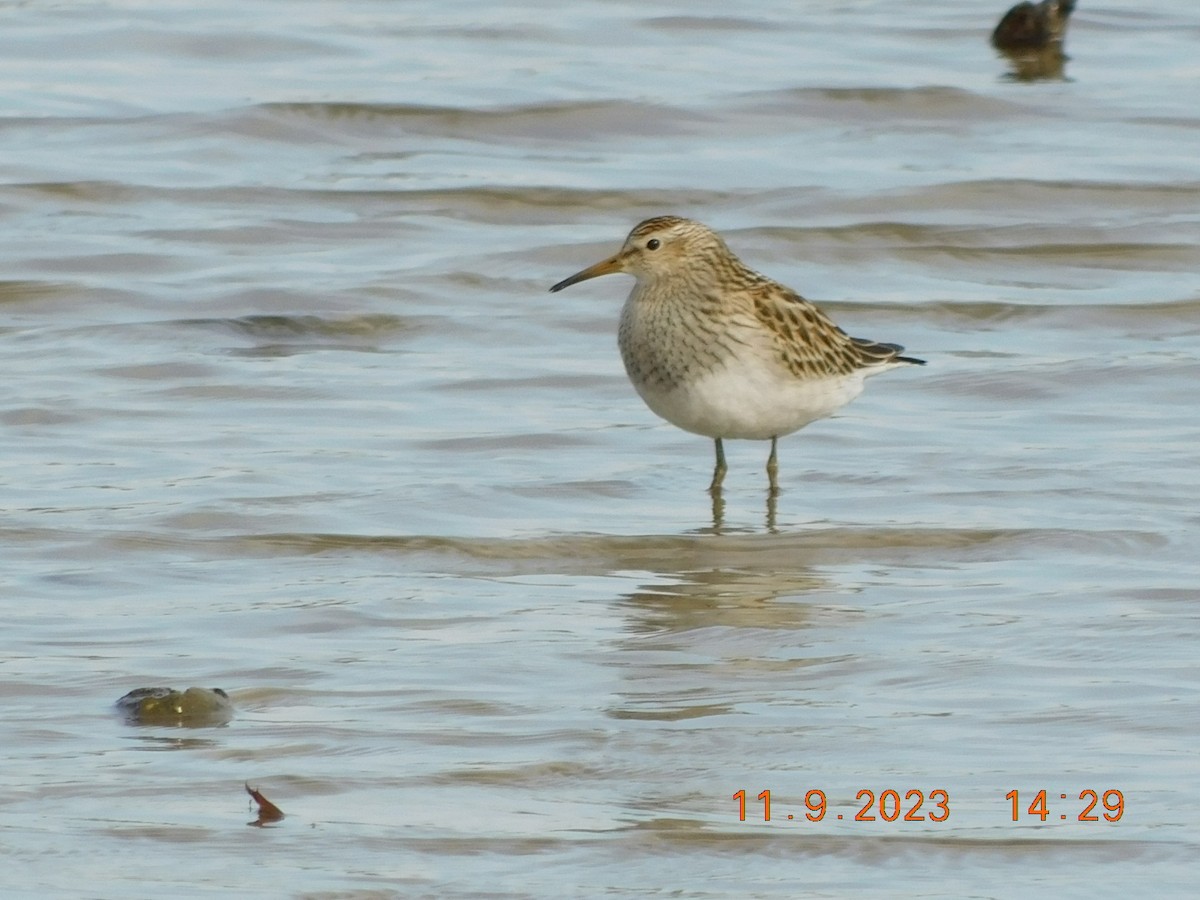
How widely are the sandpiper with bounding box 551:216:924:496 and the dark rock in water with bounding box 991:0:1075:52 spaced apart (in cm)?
1007

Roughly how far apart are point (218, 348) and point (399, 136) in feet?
18.3

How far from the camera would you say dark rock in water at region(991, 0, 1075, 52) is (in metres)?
19.4

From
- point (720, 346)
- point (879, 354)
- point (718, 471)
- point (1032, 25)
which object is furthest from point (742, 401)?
point (1032, 25)

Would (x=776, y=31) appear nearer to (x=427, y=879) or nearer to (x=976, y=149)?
(x=976, y=149)

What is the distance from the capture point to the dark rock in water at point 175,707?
6.25m

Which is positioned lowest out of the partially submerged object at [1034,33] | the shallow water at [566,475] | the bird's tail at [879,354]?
the shallow water at [566,475]

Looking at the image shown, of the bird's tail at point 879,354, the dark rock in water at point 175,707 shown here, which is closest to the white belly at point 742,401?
the bird's tail at point 879,354

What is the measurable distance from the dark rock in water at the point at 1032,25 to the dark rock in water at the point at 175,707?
14.4m

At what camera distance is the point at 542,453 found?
1001 cm

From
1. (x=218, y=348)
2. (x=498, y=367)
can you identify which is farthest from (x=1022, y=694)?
(x=218, y=348)

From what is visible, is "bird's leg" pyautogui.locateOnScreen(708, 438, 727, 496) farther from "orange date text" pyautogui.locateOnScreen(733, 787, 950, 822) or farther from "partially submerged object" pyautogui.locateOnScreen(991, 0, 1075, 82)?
"partially submerged object" pyautogui.locateOnScreen(991, 0, 1075, 82)

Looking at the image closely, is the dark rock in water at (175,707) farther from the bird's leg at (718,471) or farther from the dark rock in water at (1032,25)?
the dark rock in water at (1032,25)

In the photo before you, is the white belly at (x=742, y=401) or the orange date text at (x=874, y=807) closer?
the orange date text at (x=874, y=807)

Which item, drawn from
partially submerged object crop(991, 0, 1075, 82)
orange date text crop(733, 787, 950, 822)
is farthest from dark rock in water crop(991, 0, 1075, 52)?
orange date text crop(733, 787, 950, 822)
